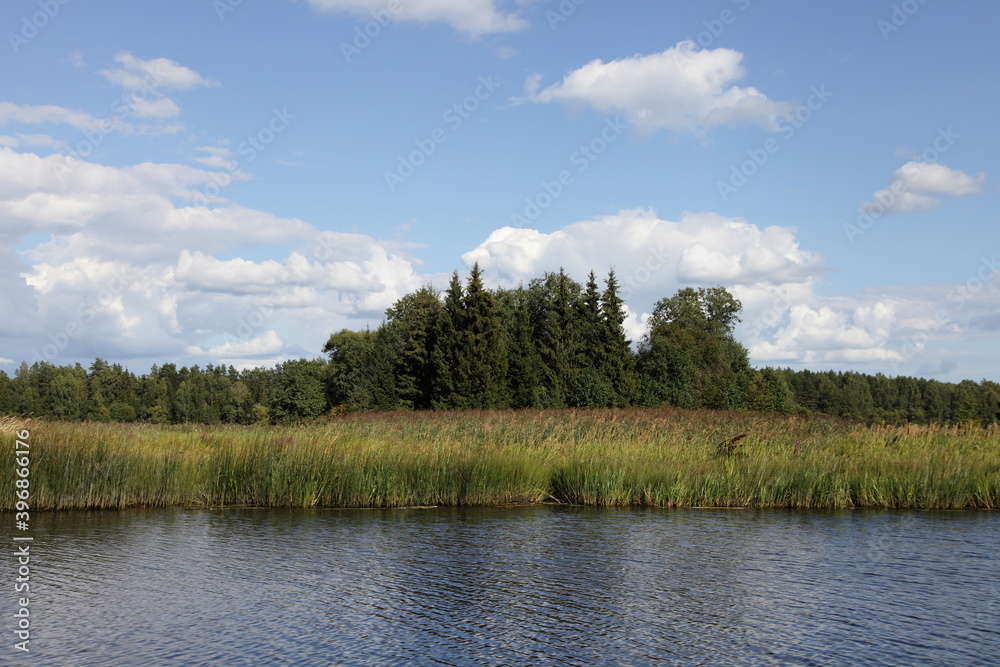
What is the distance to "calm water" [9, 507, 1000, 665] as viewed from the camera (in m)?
6.08

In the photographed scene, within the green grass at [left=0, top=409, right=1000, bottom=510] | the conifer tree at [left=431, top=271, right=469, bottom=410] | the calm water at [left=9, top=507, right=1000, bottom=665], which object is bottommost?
the calm water at [left=9, top=507, right=1000, bottom=665]

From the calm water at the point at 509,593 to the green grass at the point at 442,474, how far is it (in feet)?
4.83

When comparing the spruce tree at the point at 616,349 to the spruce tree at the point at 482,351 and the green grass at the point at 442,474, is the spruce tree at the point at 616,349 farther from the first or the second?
the green grass at the point at 442,474

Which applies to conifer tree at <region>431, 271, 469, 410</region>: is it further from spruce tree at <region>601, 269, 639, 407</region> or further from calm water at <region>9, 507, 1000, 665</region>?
calm water at <region>9, 507, 1000, 665</region>

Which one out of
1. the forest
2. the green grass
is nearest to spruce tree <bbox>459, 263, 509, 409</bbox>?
the forest

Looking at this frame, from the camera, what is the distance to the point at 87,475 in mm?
13195

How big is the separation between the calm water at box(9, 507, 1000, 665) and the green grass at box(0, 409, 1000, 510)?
147cm

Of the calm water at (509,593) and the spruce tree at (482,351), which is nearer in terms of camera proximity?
the calm water at (509,593)

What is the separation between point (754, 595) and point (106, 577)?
711cm

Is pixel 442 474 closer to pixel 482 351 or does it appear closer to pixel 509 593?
pixel 509 593

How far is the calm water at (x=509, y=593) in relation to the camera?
239 inches

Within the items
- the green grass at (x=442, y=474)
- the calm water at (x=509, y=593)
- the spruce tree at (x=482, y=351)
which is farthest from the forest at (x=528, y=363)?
the calm water at (x=509, y=593)

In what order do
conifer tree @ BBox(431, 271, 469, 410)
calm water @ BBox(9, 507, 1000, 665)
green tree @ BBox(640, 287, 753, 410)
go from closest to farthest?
calm water @ BBox(9, 507, 1000, 665), conifer tree @ BBox(431, 271, 469, 410), green tree @ BBox(640, 287, 753, 410)

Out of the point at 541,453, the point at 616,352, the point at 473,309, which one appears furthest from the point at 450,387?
the point at 541,453
